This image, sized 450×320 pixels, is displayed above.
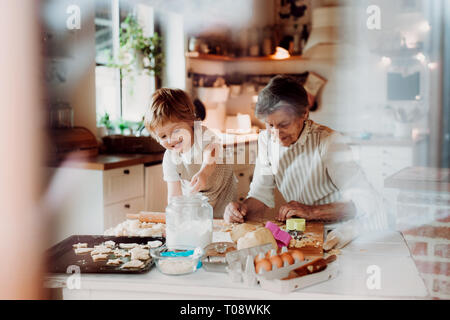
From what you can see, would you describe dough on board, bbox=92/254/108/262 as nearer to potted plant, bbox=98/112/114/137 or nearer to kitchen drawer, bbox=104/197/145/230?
kitchen drawer, bbox=104/197/145/230

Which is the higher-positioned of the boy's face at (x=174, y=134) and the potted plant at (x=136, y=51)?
the potted plant at (x=136, y=51)

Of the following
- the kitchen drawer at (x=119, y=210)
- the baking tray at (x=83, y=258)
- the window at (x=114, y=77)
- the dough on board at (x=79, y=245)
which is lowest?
the kitchen drawer at (x=119, y=210)

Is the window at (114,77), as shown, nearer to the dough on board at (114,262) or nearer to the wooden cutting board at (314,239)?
the wooden cutting board at (314,239)

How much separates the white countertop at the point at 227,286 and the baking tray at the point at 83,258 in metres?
0.02

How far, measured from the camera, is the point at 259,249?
1119 mm

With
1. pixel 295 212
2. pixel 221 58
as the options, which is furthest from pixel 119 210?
pixel 221 58

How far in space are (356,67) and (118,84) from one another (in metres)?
2.20

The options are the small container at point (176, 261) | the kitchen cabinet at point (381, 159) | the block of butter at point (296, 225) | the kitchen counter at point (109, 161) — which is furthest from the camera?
the kitchen cabinet at point (381, 159)

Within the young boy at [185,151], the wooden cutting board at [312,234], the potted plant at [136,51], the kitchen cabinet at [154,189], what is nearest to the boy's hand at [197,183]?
the young boy at [185,151]

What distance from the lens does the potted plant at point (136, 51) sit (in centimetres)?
342

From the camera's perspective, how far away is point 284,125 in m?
1.70

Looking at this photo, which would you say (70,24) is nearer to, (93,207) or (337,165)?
(93,207)

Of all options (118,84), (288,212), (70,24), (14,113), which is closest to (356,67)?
(118,84)

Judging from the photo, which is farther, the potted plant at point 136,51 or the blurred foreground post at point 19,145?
the potted plant at point 136,51
